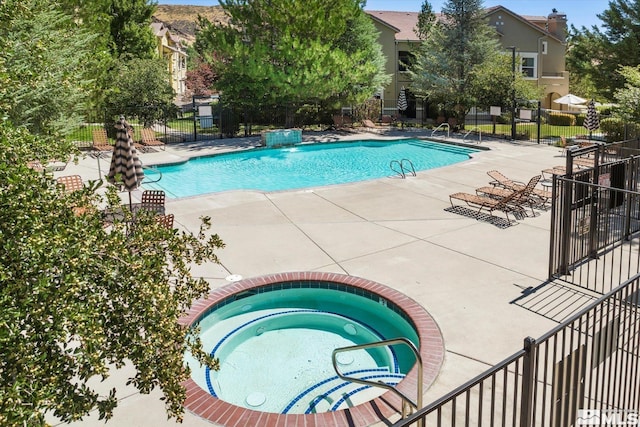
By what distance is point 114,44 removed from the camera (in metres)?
35.7

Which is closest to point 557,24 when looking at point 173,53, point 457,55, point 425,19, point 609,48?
point 425,19

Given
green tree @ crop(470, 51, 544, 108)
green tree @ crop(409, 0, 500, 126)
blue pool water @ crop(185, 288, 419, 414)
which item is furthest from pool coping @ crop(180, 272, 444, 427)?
green tree @ crop(409, 0, 500, 126)

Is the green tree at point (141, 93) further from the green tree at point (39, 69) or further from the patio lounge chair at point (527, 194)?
the patio lounge chair at point (527, 194)

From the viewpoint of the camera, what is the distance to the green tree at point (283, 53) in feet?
90.2

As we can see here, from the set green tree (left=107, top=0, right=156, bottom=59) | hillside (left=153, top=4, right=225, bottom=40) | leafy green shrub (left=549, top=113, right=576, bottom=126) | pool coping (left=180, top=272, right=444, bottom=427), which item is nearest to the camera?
pool coping (left=180, top=272, right=444, bottom=427)

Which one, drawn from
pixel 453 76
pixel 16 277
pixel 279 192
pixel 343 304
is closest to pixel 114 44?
pixel 453 76

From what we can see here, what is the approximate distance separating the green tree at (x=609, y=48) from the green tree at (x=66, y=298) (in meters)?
29.8

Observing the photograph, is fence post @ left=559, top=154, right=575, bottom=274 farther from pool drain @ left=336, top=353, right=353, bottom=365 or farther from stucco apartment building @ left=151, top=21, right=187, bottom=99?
stucco apartment building @ left=151, top=21, right=187, bottom=99

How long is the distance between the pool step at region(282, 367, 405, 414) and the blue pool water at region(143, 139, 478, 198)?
1273cm

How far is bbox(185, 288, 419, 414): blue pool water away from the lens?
21.6ft

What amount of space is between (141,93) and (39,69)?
2477 cm

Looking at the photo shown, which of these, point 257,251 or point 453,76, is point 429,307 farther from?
point 453,76

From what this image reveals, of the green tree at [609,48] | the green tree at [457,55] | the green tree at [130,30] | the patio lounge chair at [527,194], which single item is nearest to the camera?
the patio lounge chair at [527,194]

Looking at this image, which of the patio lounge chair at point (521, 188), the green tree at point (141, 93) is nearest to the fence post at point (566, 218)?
the patio lounge chair at point (521, 188)
